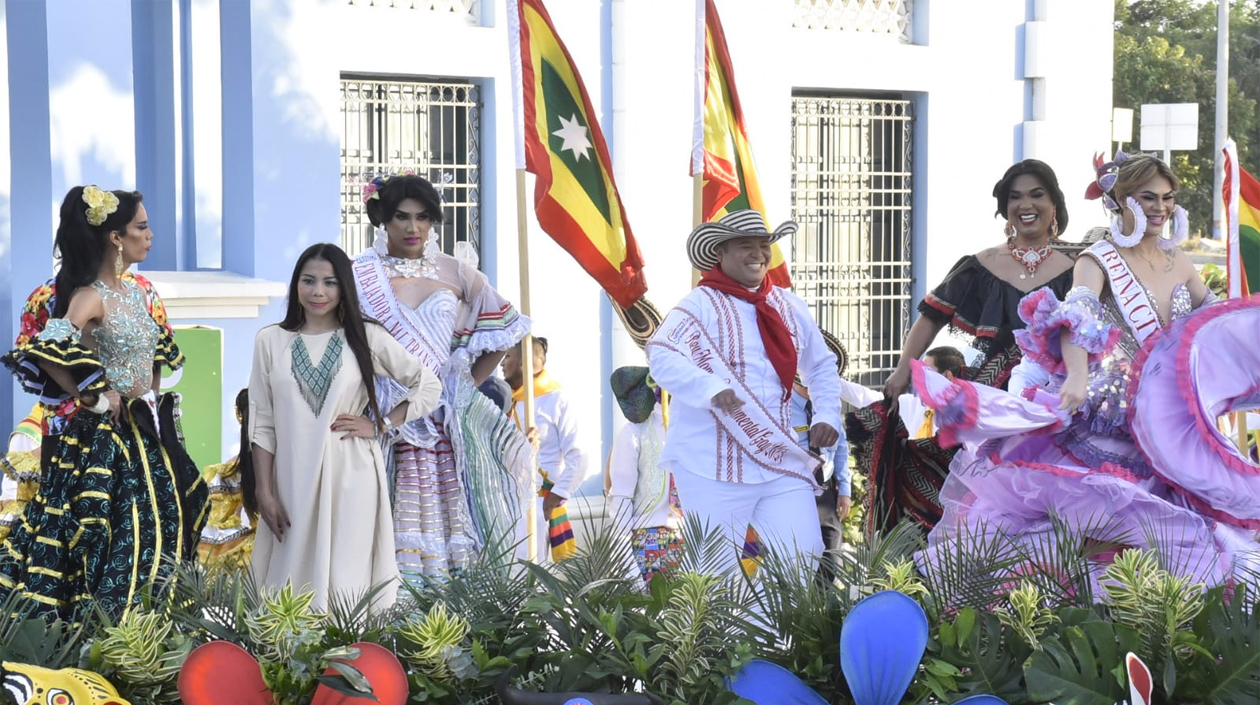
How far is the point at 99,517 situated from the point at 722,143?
3.29m

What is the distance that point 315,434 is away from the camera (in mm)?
5270

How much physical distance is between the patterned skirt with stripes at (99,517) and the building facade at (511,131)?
8.98ft

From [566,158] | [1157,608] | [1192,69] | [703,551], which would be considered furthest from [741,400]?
[1192,69]

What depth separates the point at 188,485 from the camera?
5.43 meters

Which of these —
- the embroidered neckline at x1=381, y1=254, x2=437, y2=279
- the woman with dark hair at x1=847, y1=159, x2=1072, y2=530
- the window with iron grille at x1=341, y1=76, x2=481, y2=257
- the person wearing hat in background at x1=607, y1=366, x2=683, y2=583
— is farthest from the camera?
the window with iron grille at x1=341, y1=76, x2=481, y2=257

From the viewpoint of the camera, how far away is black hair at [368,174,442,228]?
579 cm

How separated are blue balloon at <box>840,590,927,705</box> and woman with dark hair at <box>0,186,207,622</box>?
317cm

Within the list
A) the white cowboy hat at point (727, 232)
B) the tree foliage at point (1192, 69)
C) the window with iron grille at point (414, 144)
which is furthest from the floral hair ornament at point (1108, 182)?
the tree foliage at point (1192, 69)

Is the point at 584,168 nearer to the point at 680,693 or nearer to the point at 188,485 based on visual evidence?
the point at 188,485

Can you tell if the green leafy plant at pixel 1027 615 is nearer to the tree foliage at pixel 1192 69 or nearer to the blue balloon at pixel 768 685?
the blue balloon at pixel 768 685

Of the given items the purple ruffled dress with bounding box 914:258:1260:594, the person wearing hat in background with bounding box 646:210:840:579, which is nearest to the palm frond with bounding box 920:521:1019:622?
the purple ruffled dress with bounding box 914:258:1260:594

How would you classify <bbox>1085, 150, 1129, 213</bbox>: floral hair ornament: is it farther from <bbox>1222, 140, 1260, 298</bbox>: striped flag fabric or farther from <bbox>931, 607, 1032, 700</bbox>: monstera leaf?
<bbox>931, 607, 1032, 700</bbox>: monstera leaf

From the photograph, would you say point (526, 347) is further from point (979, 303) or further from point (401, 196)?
point (979, 303)

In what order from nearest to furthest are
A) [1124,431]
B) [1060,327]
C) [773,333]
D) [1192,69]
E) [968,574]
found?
[968,574], [1124,431], [1060,327], [773,333], [1192,69]
